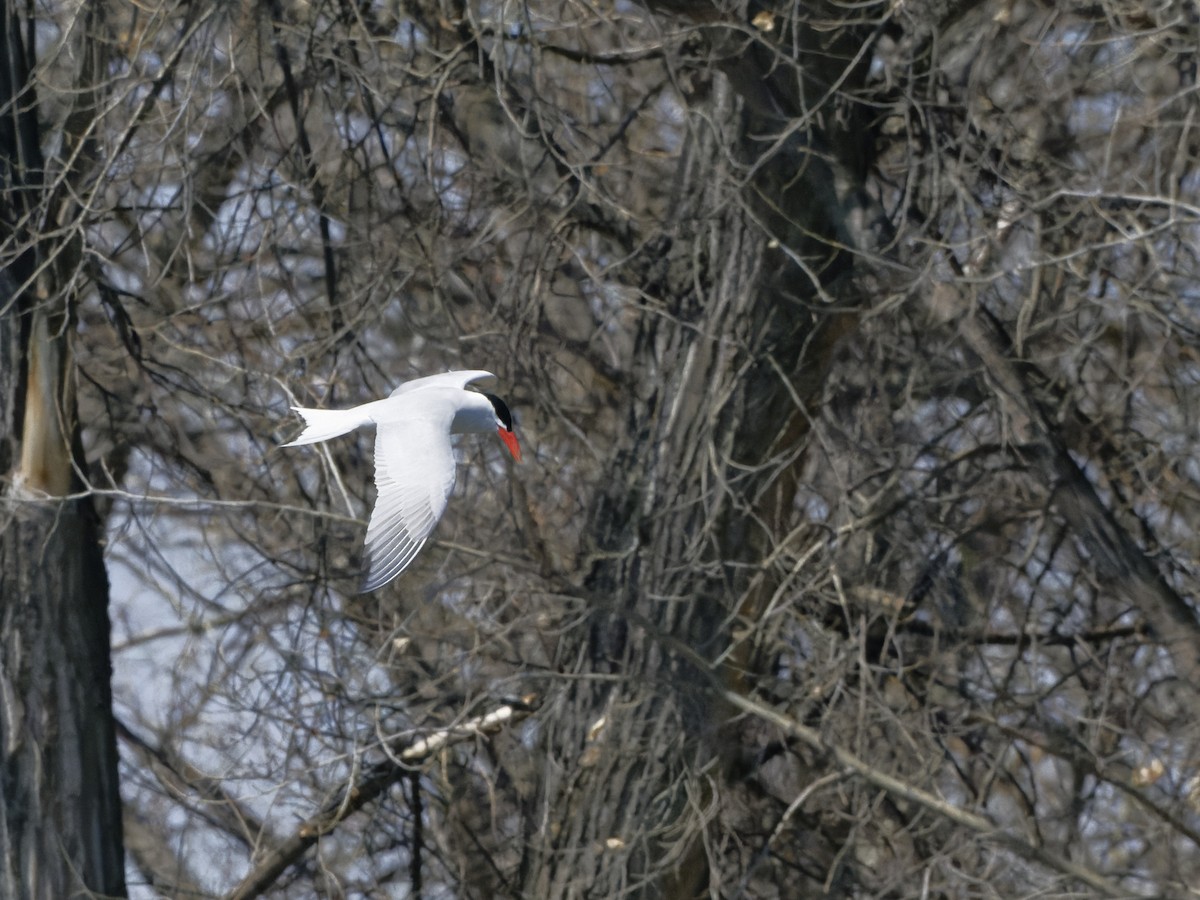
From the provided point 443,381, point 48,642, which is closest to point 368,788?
point 48,642

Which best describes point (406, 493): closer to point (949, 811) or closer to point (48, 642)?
point (949, 811)

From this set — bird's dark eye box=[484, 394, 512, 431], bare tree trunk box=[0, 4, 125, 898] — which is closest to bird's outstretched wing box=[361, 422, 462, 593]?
bird's dark eye box=[484, 394, 512, 431]

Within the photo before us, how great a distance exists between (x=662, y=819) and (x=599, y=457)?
125 centimetres

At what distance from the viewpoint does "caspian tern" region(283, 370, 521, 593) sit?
4672 millimetres

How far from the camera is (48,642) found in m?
7.79

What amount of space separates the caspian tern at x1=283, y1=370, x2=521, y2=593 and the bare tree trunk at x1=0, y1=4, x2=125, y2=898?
2632 millimetres

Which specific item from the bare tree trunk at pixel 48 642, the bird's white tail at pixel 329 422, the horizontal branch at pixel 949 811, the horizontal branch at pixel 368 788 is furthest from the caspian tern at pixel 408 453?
the bare tree trunk at pixel 48 642

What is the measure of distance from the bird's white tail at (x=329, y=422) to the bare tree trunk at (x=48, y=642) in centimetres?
254

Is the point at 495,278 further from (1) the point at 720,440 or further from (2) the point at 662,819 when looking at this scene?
Answer: (2) the point at 662,819

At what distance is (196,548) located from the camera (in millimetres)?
7688

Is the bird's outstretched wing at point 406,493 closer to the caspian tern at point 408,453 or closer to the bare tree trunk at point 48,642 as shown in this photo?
the caspian tern at point 408,453

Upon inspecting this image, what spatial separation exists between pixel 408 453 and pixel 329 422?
Answer: 35cm

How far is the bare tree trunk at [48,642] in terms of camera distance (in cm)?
752

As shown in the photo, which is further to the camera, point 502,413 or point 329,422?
point 502,413
